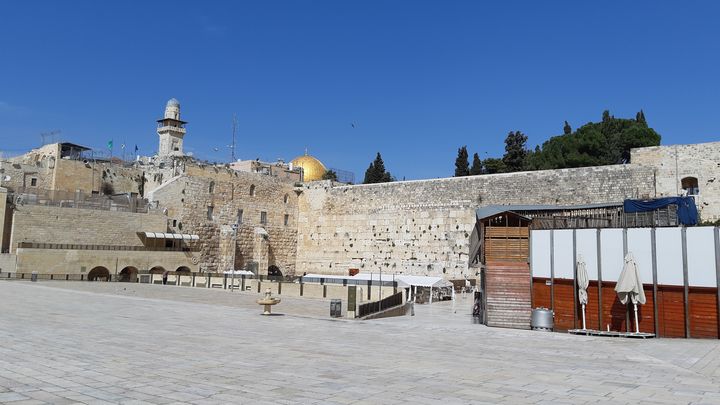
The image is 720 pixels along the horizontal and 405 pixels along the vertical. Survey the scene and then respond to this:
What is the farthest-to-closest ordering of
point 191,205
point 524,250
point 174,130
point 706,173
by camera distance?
point 174,130 < point 191,205 < point 706,173 < point 524,250

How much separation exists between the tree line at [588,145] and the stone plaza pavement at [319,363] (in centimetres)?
2988

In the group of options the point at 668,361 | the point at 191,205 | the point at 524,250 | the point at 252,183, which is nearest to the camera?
the point at 668,361

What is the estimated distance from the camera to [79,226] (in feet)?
95.8

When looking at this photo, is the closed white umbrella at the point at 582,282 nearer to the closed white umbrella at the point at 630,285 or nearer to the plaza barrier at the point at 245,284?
the closed white umbrella at the point at 630,285

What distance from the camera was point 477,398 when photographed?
5625 mm

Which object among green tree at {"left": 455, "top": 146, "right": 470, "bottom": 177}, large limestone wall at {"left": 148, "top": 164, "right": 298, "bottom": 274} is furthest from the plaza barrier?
green tree at {"left": 455, "top": 146, "right": 470, "bottom": 177}

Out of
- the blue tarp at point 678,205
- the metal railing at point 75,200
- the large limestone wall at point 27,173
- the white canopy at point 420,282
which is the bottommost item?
the white canopy at point 420,282

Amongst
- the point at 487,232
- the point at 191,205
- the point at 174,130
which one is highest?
the point at 174,130

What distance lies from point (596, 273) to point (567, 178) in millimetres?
16750

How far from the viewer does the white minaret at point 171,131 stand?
46.9m

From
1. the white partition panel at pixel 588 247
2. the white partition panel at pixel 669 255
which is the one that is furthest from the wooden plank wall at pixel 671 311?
the white partition panel at pixel 588 247

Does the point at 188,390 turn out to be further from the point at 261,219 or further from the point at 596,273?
the point at 261,219

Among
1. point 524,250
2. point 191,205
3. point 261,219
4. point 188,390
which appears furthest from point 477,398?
point 261,219

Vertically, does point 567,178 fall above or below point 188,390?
above
